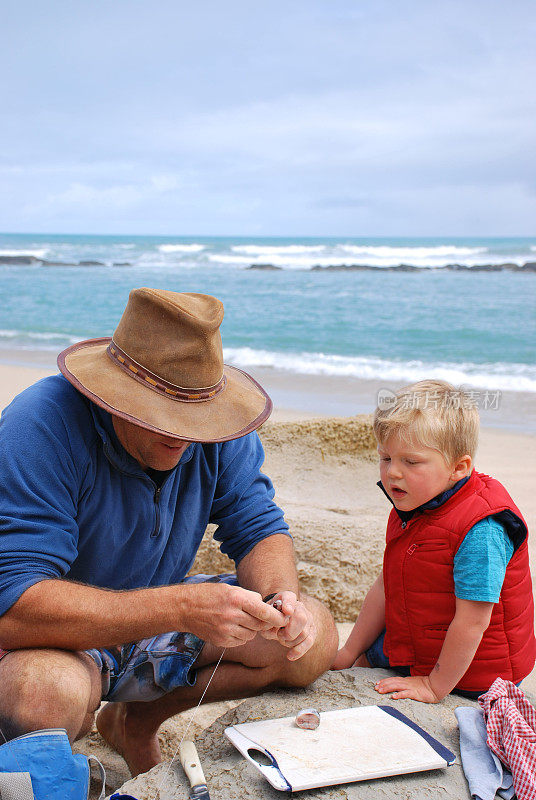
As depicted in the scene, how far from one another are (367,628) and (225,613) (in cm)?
95

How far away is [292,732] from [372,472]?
317 centimetres

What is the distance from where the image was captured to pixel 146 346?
208 centimetres

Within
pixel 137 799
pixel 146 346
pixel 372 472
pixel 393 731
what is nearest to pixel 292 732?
pixel 393 731

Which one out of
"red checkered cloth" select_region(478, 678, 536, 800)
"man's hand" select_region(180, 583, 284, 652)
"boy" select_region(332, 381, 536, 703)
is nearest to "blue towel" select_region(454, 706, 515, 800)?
"red checkered cloth" select_region(478, 678, 536, 800)

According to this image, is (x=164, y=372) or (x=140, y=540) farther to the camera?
(x=140, y=540)

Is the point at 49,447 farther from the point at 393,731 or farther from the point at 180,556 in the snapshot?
the point at 393,731

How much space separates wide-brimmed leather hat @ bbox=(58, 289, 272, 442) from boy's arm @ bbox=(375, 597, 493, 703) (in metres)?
0.86

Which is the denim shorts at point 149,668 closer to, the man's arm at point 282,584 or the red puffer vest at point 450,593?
the man's arm at point 282,584

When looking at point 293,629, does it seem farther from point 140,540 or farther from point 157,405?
point 157,405

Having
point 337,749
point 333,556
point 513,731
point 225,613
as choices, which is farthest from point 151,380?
point 333,556

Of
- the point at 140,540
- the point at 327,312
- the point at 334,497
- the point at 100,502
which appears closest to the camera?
the point at 100,502

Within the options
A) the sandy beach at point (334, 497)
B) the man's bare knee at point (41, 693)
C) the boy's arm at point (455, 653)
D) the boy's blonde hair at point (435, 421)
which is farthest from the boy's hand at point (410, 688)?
the man's bare knee at point (41, 693)

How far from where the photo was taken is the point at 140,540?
2316mm

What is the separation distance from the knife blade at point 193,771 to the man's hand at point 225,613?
12.9 inches
